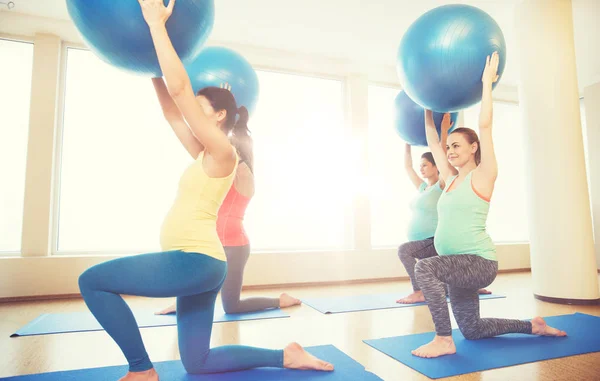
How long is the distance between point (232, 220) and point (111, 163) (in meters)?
2.09

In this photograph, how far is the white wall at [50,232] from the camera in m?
3.47

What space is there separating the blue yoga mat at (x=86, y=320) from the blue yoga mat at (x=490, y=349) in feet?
3.22

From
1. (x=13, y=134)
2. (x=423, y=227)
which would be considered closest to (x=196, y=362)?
(x=423, y=227)

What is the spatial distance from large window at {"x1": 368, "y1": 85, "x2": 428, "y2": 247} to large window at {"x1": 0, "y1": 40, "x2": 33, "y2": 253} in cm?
367

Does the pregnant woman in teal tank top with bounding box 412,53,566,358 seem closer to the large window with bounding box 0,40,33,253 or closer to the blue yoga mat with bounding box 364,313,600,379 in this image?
the blue yoga mat with bounding box 364,313,600,379

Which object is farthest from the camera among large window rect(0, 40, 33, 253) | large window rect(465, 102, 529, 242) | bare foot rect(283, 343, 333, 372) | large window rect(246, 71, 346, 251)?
Answer: large window rect(465, 102, 529, 242)

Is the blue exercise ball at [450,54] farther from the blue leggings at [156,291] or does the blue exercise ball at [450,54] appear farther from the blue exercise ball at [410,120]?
the blue leggings at [156,291]

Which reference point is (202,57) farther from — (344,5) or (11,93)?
(11,93)

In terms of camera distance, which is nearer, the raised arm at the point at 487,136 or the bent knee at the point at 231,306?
the raised arm at the point at 487,136

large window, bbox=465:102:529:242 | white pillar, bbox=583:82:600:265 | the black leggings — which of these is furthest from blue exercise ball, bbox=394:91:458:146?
white pillar, bbox=583:82:600:265

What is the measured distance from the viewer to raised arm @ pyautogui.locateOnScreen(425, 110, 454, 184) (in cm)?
226

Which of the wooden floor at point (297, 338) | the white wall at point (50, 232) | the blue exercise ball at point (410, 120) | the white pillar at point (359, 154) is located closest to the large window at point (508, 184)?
the white wall at point (50, 232)

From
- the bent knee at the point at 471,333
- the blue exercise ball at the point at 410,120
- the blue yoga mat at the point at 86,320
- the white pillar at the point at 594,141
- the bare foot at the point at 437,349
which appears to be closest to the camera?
the bare foot at the point at 437,349

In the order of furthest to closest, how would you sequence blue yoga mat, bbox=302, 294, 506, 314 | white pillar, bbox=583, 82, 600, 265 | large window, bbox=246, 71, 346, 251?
white pillar, bbox=583, 82, 600, 265
large window, bbox=246, 71, 346, 251
blue yoga mat, bbox=302, 294, 506, 314
